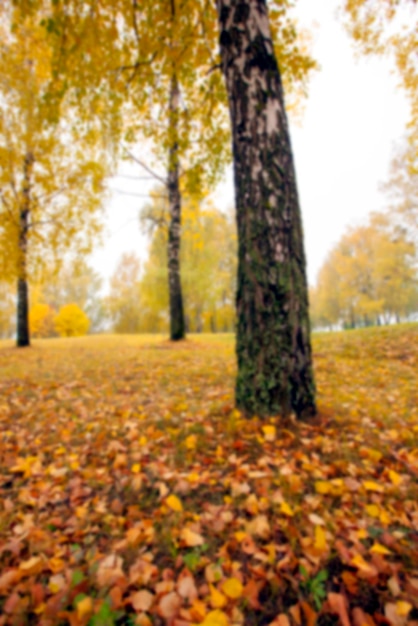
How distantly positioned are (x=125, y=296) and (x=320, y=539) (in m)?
31.0

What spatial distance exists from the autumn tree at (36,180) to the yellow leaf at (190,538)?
8.41 metres

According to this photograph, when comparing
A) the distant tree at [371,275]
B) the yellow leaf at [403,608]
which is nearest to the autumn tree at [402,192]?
the distant tree at [371,275]

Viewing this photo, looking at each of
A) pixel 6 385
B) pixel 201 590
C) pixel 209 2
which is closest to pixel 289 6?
pixel 209 2

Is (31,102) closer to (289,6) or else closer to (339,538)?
(289,6)

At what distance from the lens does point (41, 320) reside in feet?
113

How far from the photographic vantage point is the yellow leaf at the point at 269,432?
7.45 feet

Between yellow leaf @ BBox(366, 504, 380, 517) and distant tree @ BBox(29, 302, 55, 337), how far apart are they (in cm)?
3439

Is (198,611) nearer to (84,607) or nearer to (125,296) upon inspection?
(84,607)

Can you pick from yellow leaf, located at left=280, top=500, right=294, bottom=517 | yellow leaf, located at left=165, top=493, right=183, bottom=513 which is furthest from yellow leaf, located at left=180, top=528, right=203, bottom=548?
yellow leaf, located at left=280, top=500, right=294, bottom=517

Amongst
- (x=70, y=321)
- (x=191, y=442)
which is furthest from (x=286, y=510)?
(x=70, y=321)

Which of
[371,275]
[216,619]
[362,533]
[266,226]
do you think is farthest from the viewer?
[371,275]

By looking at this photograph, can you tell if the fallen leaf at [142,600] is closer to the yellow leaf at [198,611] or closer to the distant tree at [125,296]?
the yellow leaf at [198,611]

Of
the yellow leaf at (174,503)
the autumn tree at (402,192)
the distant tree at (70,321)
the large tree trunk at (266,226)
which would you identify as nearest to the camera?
the yellow leaf at (174,503)

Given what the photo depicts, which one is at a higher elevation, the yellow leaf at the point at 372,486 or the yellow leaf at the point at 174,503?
the yellow leaf at the point at 372,486
